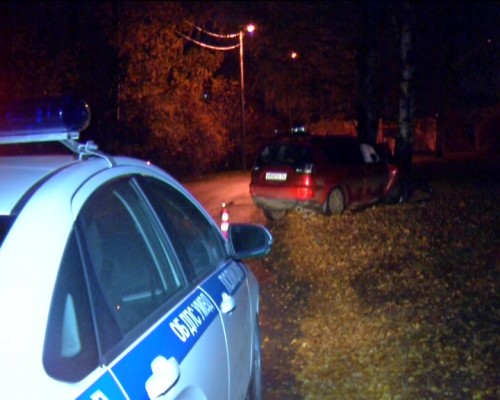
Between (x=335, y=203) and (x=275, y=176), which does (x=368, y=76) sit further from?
(x=275, y=176)

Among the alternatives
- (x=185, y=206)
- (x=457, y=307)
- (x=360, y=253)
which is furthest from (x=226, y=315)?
(x=360, y=253)

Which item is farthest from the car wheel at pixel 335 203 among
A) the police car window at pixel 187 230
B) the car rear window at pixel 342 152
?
the police car window at pixel 187 230

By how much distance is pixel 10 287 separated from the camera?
6.62 ft

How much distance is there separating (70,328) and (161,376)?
0.37 meters

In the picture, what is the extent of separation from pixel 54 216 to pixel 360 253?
912cm

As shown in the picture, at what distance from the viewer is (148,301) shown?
9.48ft

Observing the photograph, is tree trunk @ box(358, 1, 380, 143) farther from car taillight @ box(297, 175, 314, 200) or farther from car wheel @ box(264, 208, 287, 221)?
car taillight @ box(297, 175, 314, 200)

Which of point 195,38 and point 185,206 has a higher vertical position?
point 195,38

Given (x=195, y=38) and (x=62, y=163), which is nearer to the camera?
(x=62, y=163)

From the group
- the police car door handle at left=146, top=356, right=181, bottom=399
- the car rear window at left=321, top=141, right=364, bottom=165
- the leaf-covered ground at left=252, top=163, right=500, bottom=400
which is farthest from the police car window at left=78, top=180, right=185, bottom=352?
the car rear window at left=321, top=141, right=364, bottom=165

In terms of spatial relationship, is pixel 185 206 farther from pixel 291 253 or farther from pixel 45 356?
pixel 291 253

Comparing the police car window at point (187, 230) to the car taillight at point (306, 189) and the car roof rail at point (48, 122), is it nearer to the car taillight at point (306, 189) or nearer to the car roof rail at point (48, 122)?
the car roof rail at point (48, 122)

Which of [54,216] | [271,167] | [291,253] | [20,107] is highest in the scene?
[20,107]

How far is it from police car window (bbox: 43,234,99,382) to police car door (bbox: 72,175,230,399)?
52mm
